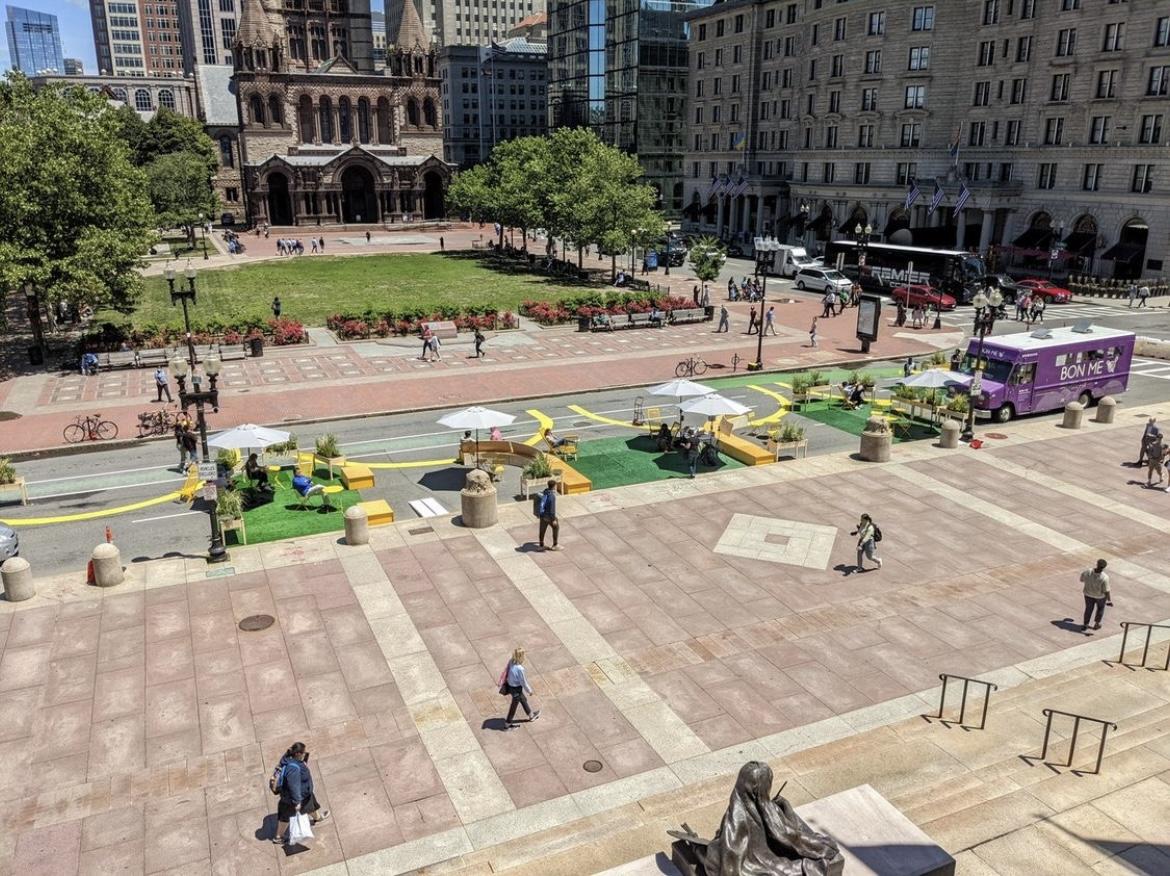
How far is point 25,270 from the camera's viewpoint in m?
35.7

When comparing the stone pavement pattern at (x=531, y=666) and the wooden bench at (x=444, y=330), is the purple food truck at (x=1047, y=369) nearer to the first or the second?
the stone pavement pattern at (x=531, y=666)

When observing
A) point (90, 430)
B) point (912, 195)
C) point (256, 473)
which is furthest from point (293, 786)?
point (912, 195)

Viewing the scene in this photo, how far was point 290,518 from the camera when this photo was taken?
22.9m

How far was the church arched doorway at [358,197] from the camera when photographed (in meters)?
110

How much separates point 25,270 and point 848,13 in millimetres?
70325

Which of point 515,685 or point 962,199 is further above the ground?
point 962,199

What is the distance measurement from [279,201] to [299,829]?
358ft

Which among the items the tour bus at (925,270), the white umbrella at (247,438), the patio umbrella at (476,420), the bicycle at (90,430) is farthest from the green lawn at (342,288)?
the patio umbrella at (476,420)

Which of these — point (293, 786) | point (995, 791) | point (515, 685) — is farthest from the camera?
point (515, 685)

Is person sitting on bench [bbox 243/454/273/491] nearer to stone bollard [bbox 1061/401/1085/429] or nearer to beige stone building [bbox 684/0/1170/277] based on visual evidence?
stone bollard [bbox 1061/401/1085/429]

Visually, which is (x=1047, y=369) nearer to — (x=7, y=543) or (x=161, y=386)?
(x=7, y=543)

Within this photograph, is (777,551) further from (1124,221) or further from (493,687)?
(1124,221)

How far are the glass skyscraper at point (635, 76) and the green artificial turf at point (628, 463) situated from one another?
9034 centimetres

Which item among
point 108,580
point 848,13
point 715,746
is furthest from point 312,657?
point 848,13
